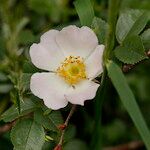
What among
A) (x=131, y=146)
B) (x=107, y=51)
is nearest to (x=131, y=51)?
(x=107, y=51)

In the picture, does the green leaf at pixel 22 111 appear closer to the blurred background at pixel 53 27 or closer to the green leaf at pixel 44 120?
the green leaf at pixel 44 120

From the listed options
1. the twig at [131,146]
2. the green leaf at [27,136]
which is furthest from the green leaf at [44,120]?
the twig at [131,146]

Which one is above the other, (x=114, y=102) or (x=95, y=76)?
(x=95, y=76)

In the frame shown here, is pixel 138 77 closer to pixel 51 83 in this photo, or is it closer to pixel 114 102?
pixel 114 102

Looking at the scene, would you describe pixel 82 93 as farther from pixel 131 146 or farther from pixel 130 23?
pixel 131 146

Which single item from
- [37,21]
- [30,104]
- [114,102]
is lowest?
[114,102]

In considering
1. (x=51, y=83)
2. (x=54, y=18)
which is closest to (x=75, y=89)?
(x=51, y=83)

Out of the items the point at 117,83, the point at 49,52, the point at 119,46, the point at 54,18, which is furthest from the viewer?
the point at 54,18
